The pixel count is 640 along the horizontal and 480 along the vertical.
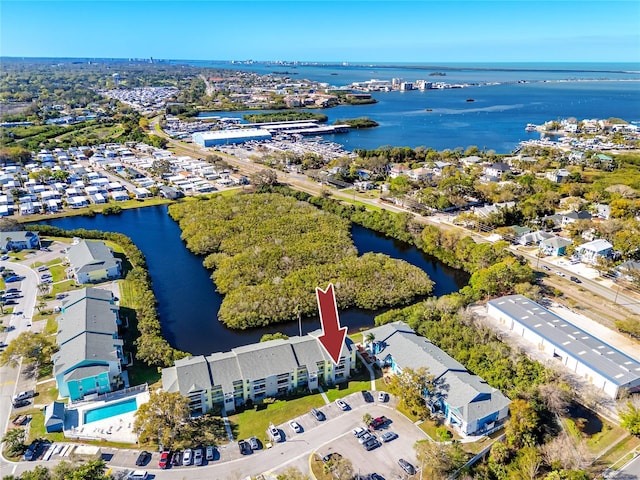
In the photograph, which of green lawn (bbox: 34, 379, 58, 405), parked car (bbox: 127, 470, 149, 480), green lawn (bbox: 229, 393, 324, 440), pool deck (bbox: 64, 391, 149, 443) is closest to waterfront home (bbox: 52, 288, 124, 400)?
green lawn (bbox: 34, 379, 58, 405)

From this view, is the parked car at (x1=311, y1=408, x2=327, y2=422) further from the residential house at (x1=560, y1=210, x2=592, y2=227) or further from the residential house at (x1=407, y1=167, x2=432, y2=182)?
the residential house at (x1=407, y1=167, x2=432, y2=182)

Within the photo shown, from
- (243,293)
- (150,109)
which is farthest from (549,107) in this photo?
(243,293)

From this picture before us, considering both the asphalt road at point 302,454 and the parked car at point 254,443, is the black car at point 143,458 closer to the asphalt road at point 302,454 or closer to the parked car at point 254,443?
the asphalt road at point 302,454

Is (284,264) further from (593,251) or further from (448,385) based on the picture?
(593,251)

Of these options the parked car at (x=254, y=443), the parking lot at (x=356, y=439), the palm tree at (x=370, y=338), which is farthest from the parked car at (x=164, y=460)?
the palm tree at (x=370, y=338)

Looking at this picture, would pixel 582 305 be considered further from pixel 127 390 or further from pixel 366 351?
pixel 127 390
